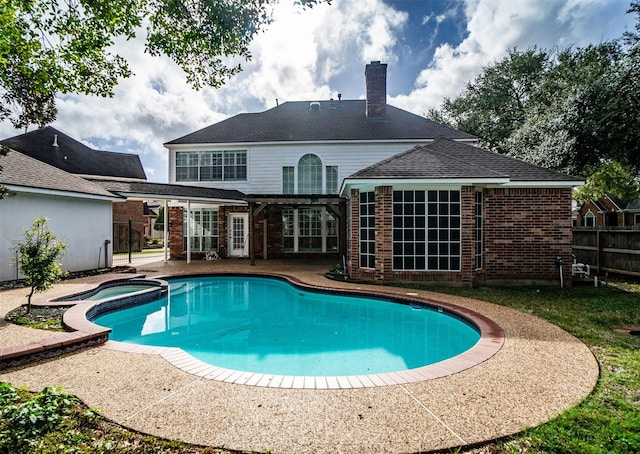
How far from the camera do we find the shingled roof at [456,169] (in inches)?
372

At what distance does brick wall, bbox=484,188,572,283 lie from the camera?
32.9ft

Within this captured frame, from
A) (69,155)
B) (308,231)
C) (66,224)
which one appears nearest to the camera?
(66,224)

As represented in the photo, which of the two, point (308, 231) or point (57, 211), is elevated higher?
point (57, 211)

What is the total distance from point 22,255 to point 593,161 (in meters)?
19.5

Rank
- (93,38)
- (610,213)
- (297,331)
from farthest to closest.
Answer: (610,213)
(297,331)
(93,38)

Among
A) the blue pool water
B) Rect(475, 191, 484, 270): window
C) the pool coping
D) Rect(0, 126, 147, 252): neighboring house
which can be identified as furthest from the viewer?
Rect(0, 126, 147, 252): neighboring house

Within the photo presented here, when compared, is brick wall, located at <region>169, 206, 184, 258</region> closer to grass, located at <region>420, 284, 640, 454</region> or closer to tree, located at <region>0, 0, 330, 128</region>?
tree, located at <region>0, 0, 330, 128</region>

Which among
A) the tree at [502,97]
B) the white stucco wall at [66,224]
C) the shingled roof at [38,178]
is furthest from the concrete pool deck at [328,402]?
the tree at [502,97]

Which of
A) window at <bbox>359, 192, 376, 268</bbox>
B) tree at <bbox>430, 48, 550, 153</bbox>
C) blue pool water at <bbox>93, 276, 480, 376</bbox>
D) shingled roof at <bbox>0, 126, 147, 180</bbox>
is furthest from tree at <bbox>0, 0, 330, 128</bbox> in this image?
shingled roof at <bbox>0, 126, 147, 180</bbox>

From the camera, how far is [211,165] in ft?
58.4

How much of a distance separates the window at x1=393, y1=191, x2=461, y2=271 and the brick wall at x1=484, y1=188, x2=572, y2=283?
4.07 feet

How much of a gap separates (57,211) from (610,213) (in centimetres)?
3888

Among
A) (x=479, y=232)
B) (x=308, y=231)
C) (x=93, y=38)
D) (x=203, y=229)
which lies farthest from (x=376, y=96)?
(x=93, y=38)

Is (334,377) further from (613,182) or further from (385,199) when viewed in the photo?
(613,182)
